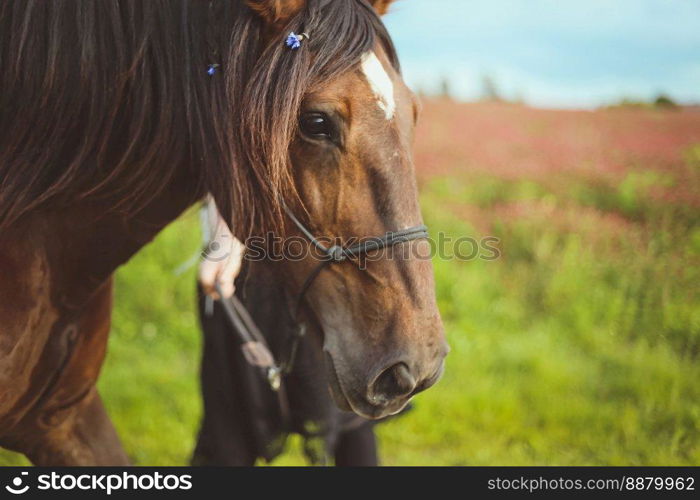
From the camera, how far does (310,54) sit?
1.94 meters

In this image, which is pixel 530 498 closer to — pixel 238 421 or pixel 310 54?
pixel 238 421

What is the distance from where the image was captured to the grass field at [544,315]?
15.9ft

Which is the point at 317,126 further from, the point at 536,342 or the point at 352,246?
the point at 536,342

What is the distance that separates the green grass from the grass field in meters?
0.01

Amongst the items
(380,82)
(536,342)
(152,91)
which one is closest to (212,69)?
(152,91)

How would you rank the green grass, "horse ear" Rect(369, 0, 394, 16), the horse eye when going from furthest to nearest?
the green grass < "horse ear" Rect(369, 0, 394, 16) < the horse eye

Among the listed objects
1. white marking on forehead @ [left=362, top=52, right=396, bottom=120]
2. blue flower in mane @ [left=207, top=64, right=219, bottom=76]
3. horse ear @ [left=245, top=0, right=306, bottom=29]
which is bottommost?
white marking on forehead @ [left=362, top=52, right=396, bottom=120]

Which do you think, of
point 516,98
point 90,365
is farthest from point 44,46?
point 516,98

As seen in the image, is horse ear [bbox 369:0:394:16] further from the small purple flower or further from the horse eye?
the horse eye

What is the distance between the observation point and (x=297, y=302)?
219cm

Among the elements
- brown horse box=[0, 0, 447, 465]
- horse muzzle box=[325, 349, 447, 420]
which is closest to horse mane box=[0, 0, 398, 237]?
brown horse box=[0, 0, 447, 465]

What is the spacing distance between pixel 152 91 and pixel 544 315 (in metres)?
5.09

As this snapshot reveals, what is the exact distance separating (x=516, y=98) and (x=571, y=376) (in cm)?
605

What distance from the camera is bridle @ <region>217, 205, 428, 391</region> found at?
1.92 m
